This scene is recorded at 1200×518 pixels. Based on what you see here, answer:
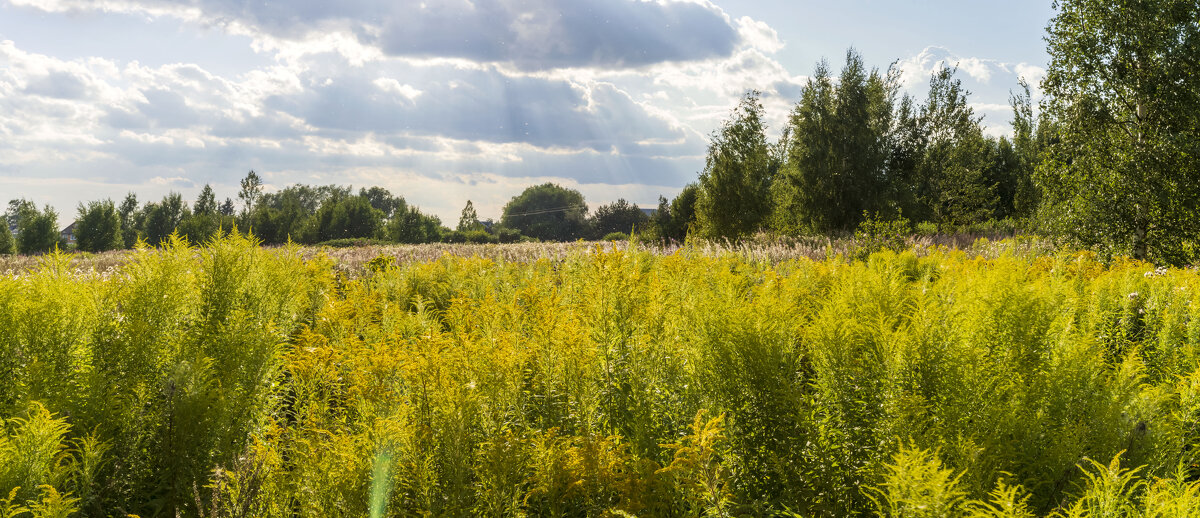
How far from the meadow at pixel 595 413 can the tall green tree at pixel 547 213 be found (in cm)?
8935

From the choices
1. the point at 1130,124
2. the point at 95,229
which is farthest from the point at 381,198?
the point at 1130,124

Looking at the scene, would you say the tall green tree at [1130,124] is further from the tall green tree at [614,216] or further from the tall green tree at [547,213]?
the tall green tree at [547,213]

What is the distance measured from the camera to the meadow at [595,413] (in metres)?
1.91

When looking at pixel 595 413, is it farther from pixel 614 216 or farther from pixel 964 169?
pixel 614 216

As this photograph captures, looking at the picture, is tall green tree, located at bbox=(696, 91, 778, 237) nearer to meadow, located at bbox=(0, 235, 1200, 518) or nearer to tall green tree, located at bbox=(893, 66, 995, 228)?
tall green tree, located at bbox=(893, 66, 995, 228)

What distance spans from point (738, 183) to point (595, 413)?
2163cm

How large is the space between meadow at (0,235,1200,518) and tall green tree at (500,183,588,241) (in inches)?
3518

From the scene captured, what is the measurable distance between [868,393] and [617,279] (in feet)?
5.31

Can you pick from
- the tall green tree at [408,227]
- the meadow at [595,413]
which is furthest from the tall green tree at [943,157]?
the tall green tree at [408,227]

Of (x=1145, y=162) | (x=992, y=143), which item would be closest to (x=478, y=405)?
(x=1145, y=162)

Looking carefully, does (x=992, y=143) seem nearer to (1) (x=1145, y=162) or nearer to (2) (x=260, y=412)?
(1) (x=1145, y=162)

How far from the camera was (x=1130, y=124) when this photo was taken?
10.6m

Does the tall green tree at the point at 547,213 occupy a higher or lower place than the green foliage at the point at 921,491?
higher

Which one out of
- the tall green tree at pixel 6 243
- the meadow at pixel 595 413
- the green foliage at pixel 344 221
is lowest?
the meadow at pixel 595 413
